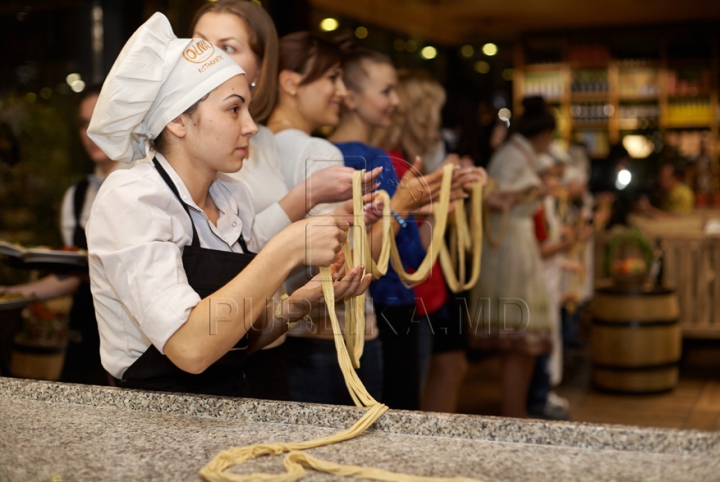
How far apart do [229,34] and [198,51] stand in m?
0.41

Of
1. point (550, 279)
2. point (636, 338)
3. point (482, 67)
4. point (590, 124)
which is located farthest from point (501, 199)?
point (482, 67)

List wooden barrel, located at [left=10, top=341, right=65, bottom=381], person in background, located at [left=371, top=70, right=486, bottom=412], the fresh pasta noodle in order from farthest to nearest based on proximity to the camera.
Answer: wooden barrel, located at [left=10, top=341, right=65, bottom=381]
person in background, located at [left=371, top=70, right=486, bottom=412]
the fresh pasta noodle

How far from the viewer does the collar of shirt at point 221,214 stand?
1562mm

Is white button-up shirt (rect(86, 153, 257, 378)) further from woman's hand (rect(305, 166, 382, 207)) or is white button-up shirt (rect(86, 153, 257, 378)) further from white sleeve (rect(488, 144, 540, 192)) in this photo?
white sleeve (rect(488, 144, 540, 192))

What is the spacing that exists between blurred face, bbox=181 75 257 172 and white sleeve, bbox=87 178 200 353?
14 cm

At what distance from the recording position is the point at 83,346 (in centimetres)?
267

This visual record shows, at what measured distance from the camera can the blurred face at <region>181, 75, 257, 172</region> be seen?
157 cm

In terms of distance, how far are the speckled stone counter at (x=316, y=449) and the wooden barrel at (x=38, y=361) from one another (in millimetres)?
2179

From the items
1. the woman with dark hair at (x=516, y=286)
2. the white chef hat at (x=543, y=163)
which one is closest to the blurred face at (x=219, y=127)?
the woman with dark hair at (x=516, y=286)

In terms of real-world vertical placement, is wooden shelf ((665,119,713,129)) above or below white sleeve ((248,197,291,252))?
above

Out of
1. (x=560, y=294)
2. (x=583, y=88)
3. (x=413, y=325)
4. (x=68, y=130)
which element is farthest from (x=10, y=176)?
(x=583, y=88)

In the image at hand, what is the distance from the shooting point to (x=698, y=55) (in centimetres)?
937

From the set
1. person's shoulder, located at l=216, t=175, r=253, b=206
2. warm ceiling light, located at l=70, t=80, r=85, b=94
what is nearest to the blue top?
person's shoulder, located at l=216, t=175, r=253, b=206

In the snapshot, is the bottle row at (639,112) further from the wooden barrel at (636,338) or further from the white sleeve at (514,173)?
the white sleeve at (514,173)
